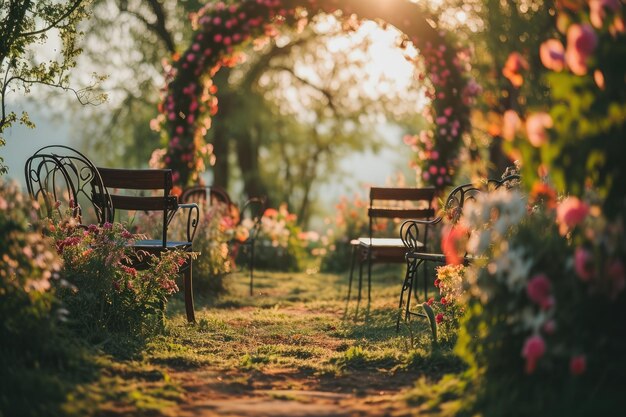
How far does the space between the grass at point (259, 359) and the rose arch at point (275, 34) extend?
279 centimetres

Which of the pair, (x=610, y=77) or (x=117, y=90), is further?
(x=117, y=90)

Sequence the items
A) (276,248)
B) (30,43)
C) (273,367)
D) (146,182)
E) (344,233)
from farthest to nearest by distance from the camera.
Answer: (344,233) → (276,248) → (146,182) → (30,43) → (273,367)

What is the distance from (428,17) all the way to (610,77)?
6970mm

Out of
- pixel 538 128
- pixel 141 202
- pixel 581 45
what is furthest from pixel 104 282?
pixel 581 45

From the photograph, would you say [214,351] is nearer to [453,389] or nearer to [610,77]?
[453,389]

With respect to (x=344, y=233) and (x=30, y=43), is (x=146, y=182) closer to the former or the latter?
(x=30, y=43)

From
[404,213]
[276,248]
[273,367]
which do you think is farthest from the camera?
[276,248]

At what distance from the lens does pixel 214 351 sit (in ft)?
16.7

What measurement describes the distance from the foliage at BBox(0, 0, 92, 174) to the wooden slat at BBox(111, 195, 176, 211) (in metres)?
0.91

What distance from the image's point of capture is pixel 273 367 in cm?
457

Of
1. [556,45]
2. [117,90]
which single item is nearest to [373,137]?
[117,90]

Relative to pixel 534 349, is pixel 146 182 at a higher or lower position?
higher

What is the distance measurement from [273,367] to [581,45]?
262 cm

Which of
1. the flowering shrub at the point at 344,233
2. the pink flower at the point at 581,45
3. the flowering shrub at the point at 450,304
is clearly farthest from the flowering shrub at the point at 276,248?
the pink flower at the point at 581,45
